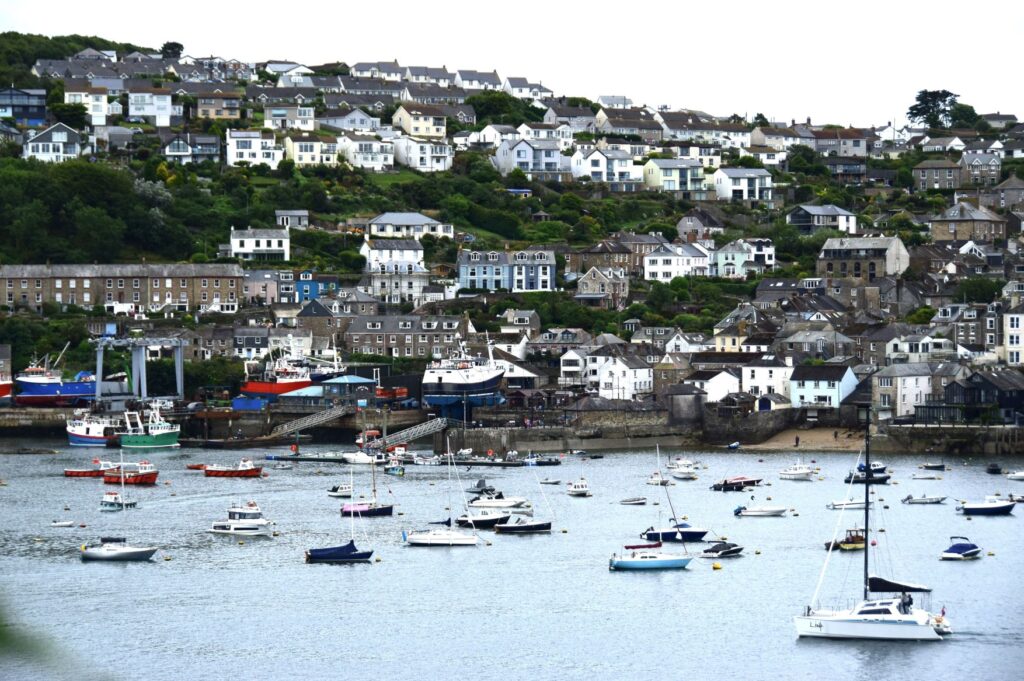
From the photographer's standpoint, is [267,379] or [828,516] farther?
[267,379]

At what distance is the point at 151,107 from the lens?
305ft

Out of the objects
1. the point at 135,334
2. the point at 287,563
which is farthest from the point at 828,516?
the point at 135,334

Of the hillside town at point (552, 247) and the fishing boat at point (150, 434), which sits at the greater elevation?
the hillside town at point (552, 247)

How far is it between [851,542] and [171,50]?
87932mm

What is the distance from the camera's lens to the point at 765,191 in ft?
300

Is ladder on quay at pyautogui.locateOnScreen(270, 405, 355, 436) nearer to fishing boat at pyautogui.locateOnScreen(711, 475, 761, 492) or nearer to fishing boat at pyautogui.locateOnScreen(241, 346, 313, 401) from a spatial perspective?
fishing boat at pyautogui.locateOnScreen(241, 346, 313, 401)

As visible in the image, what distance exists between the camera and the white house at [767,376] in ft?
198

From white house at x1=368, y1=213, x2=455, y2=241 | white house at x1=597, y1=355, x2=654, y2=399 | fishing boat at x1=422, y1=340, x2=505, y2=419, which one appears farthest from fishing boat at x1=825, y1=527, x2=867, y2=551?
white house at x1=368, y1=213, x2=455, y2=241

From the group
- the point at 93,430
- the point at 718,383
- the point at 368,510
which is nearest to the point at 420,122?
the point at 718,383

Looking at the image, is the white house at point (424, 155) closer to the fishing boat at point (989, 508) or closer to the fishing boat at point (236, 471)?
the fishing boat at point (236, 471)

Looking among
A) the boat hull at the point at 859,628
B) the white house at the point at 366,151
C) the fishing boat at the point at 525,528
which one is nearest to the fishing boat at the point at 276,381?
the fishing boat at the point at 525,528

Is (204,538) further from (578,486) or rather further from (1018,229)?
(1018,229)

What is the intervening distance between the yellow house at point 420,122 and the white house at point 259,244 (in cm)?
2175

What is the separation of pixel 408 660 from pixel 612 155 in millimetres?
69264
